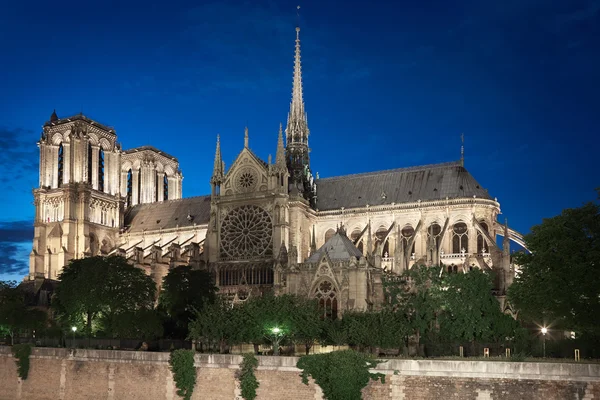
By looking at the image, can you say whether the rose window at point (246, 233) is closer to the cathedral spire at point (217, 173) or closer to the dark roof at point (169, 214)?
the cathedral spire at point (217, 173)

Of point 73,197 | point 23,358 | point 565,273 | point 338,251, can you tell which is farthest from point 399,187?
point 23,358

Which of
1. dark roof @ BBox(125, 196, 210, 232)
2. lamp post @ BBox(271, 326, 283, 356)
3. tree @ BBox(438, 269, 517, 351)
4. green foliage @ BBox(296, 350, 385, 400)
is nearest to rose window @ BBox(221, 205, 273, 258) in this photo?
dark roof @ BBox(125, 196, 210, 232)

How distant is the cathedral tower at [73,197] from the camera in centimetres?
7988

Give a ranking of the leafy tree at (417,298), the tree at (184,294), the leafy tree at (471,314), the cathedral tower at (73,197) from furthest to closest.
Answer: the cathedral tower at (73,197), the tree at (184,294), the leafy tree at (417,298), the leafy tree at (471,314)

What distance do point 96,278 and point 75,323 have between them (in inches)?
158

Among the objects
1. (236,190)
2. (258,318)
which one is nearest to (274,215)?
(236,190)

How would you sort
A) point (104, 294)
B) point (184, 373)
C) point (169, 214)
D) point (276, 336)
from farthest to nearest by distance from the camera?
point (169, 214) < point (104, 294) < point (276, 336) < point (184, 373)

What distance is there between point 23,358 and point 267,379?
61.5 ft

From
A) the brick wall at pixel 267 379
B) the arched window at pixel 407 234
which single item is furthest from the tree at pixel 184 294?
the arched window at pixel 407 234

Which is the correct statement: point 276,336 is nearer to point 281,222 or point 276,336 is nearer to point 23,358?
point 23,358

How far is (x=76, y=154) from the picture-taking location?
83188 mm

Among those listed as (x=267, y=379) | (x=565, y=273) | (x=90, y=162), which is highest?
(x=90, y=162)

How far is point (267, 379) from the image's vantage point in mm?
33281

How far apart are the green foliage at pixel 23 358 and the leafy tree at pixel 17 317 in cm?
1043
